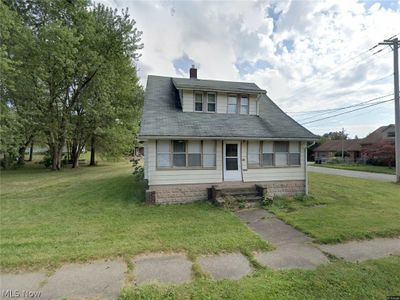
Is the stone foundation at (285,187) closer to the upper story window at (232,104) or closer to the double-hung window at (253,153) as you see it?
the double-hung window at (253,153)

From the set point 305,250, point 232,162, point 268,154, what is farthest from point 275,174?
point 305,250

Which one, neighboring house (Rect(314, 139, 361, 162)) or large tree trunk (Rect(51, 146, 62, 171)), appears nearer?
large tree trunk (Rect(51, 146, 62, 171))

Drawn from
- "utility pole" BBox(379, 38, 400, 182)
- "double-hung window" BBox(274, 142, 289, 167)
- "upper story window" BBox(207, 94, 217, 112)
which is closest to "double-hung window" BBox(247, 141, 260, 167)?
"double-hung window" BBox(274, 142, 289, 167)

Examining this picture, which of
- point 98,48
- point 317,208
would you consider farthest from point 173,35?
point 317,208

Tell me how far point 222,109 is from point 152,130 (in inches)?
158

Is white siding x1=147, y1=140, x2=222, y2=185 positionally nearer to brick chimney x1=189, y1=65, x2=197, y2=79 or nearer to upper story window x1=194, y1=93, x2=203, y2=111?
upper story window x1=194, y1=93, x2=203, y2=111

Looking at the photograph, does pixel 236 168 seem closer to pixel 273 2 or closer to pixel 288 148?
pixel 288 148

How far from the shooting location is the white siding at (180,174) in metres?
8.71

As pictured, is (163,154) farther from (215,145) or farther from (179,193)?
(215,145)

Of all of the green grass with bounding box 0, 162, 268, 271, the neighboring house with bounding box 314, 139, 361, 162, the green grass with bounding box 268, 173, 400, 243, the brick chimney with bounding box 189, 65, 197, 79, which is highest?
the brick chimney with bounding box 189, 65, 197, 79

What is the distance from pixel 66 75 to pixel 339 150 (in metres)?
45.3

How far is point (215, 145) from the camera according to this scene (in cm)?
942

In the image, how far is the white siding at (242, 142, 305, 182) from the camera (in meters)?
9.68

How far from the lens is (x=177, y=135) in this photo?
8609mm
